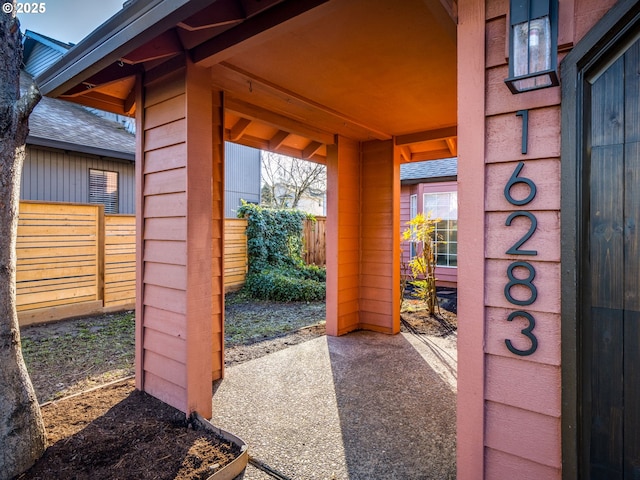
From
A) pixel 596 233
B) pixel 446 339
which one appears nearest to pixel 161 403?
pixel 596 233

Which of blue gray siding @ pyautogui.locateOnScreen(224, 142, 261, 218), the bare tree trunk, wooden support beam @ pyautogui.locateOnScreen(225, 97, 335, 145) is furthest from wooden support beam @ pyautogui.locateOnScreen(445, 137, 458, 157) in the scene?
blue gray siding @ pyautogui.locateOnScreen(224, 142, 261, 218)

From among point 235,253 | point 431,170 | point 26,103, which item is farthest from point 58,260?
point 431,170

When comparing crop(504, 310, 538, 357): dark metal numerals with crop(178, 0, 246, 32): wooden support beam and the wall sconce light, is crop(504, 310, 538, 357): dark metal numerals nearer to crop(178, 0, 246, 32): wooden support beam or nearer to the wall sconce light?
the wall sconce light

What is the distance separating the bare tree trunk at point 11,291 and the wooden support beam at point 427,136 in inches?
147

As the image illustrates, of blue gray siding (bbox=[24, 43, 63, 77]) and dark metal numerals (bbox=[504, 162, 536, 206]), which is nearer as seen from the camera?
dark metal numerals (bbox=[504, 162, 536, 206])

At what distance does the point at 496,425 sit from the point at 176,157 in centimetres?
234

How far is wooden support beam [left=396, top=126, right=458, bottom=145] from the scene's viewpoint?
4.23m

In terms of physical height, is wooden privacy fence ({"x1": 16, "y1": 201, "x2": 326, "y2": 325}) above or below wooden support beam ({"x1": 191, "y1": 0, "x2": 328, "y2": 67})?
below

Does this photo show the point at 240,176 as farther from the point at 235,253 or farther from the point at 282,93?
→ the point at 282,93

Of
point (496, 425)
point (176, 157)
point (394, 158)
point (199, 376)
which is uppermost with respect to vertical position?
point (394, 158)

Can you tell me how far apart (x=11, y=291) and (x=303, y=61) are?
2279 millimetres

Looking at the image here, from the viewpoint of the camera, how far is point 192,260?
2.40m

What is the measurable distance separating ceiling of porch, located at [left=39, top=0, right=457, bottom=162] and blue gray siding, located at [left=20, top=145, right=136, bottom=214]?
196 inches

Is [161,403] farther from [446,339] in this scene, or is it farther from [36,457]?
[446,339]
